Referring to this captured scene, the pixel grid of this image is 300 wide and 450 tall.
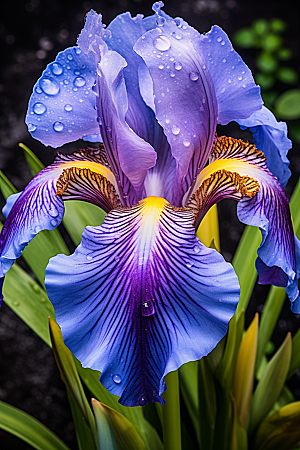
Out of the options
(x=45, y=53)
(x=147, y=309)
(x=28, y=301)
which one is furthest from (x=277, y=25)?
(x=147, y=309)

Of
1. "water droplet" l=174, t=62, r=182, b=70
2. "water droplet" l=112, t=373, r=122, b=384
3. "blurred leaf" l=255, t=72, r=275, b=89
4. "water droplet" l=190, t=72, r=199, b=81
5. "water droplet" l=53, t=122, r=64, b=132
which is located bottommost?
"water droplet" l=112, t=373, r=122, b=384

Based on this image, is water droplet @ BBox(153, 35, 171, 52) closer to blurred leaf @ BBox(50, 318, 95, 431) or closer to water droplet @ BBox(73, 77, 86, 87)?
water droplet @ BBox(73, 77, 86, 87)

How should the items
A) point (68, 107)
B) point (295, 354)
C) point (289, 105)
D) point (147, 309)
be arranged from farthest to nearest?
point (289, 105) → point (295, 354) → point (68, 107) → point (147, 309)

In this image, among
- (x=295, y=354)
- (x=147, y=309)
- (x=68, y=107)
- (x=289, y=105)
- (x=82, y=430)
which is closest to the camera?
(x=147, y=309)

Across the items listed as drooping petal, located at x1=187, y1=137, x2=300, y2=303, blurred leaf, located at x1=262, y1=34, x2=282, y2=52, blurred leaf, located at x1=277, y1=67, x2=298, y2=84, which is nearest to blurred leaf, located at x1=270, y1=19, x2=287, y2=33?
blurred leaf, located at x1=262, y1=34, x2=282, y2=52

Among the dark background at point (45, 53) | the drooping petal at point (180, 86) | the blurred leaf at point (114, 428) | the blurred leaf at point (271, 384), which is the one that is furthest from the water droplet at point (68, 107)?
the dark background at point (45, 53)

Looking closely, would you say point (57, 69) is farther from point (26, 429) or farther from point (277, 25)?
point (277, 25)

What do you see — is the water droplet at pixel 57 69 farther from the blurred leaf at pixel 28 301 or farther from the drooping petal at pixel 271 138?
the blurred leaf at pixel 28 301
